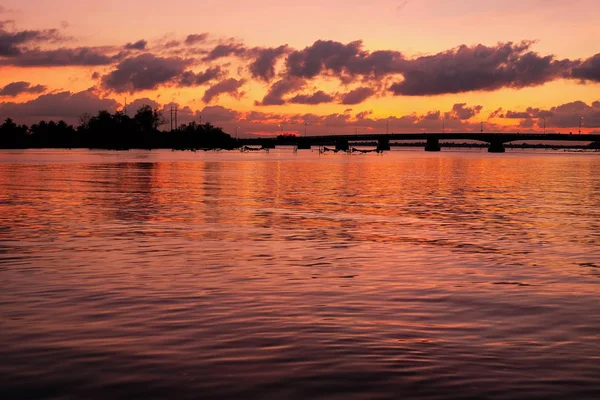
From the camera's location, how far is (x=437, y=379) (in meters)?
11.8

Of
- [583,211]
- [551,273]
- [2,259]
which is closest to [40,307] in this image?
[2,259]

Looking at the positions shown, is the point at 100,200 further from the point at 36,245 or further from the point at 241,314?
the point at 241,314

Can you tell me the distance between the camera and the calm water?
11.7 meters

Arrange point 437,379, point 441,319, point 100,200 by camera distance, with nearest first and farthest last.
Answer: point 437,379
point 441,319
point 100,200

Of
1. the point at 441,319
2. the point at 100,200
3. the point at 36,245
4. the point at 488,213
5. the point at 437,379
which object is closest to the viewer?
the point at 437,379

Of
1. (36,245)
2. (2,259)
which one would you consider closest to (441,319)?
(2,259)

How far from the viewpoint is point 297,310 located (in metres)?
17.0

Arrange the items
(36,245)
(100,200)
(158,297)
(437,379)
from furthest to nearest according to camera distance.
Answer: (100,200) < (36,245) < (158,297) < (437,379)

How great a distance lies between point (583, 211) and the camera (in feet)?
153

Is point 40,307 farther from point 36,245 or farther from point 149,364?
point 36,245

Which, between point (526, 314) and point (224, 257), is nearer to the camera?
point (526, 314)

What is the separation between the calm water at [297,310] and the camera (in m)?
11.7

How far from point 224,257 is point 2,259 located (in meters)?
7.59

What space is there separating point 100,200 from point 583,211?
33.2 m
